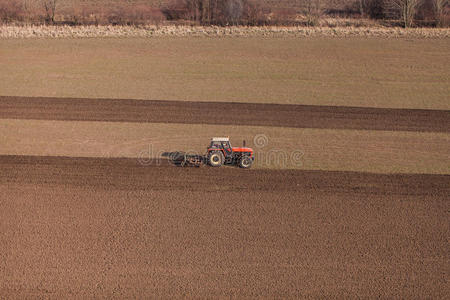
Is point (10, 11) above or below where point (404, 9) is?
below

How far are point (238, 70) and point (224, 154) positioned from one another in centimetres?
1961

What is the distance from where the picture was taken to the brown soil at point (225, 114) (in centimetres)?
2936

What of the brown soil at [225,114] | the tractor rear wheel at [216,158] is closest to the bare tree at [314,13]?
the brown soil at [225,114]

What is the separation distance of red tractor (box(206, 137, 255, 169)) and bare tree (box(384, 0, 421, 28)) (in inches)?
1708

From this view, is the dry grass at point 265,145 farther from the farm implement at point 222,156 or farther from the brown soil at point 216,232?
the brown soil at point 216,232

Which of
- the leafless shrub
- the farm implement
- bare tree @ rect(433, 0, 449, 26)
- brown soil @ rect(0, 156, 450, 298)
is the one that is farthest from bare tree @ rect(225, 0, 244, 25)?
brown soil @ rect(0, 156, 450, 298)

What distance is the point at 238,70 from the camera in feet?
134

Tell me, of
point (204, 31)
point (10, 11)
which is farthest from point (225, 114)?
point (10, 11)

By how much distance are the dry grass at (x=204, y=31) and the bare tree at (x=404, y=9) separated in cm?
351

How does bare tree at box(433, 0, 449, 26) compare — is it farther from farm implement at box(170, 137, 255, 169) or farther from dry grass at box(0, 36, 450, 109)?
farm implement at box(170, 137, 255, 169)

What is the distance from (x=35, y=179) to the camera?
2153 centimetres

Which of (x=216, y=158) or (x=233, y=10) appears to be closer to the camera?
(x=216, y=158)

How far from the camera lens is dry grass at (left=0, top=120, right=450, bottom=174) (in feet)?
77.6

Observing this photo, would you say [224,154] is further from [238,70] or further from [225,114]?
[238,70]
